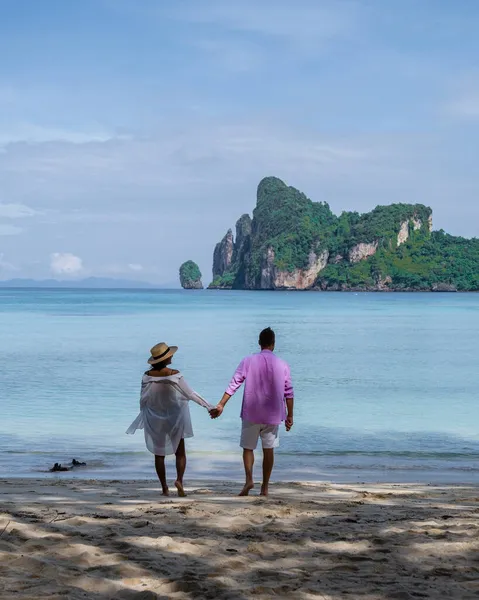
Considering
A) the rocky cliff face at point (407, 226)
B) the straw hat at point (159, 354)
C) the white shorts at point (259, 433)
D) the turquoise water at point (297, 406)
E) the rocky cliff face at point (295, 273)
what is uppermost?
the rocky cliff face at point (407, 226)

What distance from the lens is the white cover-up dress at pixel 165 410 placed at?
6.89 m

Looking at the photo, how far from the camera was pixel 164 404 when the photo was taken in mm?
6926

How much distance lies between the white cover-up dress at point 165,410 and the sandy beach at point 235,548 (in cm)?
51

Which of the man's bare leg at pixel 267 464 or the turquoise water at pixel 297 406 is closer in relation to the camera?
the man's bare leg at pixel 267 464

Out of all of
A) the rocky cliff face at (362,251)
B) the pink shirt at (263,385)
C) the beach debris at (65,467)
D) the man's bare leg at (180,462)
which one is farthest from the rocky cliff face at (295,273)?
the pink shirt at (263,385)

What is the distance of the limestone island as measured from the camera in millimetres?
181250

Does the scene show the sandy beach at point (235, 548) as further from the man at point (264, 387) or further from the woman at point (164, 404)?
the man at point (264, 387)

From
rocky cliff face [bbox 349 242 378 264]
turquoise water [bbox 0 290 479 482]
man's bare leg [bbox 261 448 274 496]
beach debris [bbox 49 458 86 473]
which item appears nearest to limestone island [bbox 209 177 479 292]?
rocky cliff face [bbox 349 242 378 264]

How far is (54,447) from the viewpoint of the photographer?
12609 millimetres

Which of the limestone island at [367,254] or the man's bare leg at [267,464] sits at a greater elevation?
the limestone island at [367,254]

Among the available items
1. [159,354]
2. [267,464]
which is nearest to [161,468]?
[267,464]

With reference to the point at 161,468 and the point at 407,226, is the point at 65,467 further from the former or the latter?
the point at 407,226

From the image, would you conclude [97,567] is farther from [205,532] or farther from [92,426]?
[92,426]

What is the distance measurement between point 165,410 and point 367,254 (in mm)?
178137
